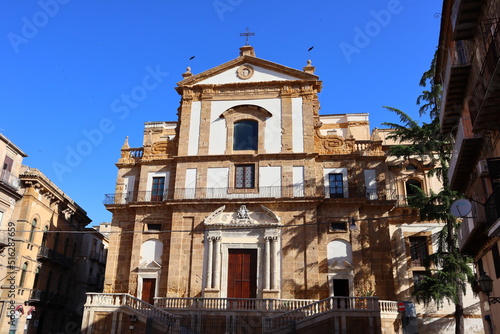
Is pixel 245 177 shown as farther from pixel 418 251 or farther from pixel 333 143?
pixel 418 251

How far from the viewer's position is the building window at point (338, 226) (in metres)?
25.0

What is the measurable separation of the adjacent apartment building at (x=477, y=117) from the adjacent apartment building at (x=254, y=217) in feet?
23.3

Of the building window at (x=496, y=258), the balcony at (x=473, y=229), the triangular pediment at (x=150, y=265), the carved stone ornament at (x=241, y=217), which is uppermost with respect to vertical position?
→ the carved stone ornament at (x=241, y=217)

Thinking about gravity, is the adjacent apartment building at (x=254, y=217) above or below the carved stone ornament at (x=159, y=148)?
below

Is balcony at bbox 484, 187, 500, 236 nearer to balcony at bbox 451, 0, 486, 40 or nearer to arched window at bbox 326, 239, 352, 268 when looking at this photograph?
balcony at bbox 451, 0, 486, 40

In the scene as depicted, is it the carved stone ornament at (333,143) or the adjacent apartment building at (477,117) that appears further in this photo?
the carved stone ornament at (333,143)

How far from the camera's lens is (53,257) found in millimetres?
32469

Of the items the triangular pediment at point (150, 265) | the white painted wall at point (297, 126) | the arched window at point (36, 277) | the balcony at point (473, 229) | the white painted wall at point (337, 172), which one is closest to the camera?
the balcony at point (473, 229)

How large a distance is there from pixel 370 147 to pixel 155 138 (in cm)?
1789

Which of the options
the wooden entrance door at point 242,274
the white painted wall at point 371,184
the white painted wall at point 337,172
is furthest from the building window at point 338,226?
the wooden entrance door at point 242,274

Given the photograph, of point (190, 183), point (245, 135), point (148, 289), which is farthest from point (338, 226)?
point (148, 289)

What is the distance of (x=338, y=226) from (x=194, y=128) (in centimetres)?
1058

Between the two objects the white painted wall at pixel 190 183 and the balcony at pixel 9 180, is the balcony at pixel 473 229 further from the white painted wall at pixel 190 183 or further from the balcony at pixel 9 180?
the balcony at pixel 9 180

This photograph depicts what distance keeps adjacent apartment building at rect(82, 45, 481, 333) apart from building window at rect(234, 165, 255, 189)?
0.20ft
